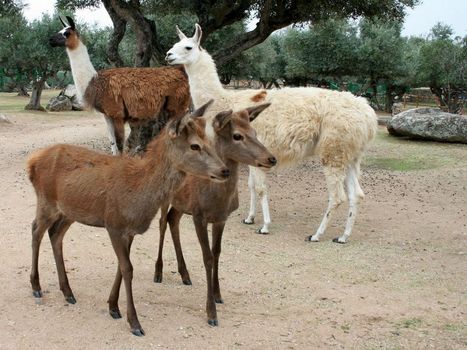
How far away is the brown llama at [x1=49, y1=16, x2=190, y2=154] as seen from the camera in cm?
1059

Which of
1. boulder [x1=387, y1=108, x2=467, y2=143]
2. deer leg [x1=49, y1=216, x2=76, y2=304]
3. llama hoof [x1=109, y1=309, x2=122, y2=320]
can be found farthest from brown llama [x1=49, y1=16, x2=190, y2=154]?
boulder [x1=387, y1=108, x2=467, y2=143]

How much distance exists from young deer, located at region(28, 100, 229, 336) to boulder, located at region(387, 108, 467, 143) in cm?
1492

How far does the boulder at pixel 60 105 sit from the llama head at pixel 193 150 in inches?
1001

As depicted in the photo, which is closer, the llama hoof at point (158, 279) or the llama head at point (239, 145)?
the llama head at point (239, 145)

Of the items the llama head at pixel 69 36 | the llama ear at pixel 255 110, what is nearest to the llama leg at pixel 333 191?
the llama ear at pixel 255 110

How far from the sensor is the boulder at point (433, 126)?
56.7 feet

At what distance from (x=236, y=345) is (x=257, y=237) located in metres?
3.33

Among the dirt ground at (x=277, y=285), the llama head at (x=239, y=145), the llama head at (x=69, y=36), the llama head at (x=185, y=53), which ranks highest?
the llama head at (x=69, y=36)

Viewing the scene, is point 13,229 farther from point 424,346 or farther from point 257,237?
point 424,346

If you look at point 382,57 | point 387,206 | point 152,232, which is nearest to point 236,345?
point 152,232

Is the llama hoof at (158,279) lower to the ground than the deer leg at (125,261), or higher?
lower

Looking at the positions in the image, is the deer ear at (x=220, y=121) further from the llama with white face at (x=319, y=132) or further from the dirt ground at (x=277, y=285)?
the llama with white face at (x=319, y=132)

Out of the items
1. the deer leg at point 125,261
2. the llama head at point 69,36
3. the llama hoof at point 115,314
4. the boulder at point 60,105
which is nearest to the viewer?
the deer leg at point 125,261

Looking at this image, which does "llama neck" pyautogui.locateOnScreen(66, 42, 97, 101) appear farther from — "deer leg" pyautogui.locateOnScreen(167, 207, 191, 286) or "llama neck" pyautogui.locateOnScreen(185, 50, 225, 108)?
"deer leg" pyautogui.locateOnScreen(167, 207, 191, 286)
